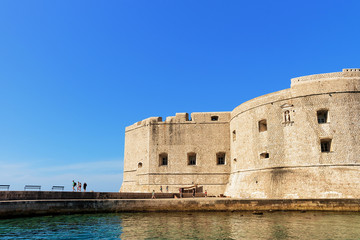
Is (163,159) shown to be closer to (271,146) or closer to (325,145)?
(271,146)

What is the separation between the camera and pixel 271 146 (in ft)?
66.7

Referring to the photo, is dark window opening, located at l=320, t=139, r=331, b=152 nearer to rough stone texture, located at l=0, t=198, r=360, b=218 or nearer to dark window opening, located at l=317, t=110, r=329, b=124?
dark window opening, located at l=317, t=110, r=329, b=124

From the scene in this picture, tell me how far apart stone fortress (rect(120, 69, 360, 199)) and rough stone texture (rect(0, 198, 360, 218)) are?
3.52ft

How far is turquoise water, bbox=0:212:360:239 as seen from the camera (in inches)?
453

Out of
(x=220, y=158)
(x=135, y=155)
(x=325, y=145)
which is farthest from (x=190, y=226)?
(x=135, y=155)

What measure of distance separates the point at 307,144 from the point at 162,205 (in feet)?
30.8

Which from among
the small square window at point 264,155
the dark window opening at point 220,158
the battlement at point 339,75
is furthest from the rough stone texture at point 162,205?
the dark window opening at point 220,158

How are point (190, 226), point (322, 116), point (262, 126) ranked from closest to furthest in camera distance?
point (190, 226) < point (322, 116) < point (262, 126)

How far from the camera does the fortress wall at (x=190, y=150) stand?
83.4 ft

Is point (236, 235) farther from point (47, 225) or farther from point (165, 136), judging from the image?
point (165, 136)

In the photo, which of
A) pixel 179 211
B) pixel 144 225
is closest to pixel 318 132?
pixel 179 211

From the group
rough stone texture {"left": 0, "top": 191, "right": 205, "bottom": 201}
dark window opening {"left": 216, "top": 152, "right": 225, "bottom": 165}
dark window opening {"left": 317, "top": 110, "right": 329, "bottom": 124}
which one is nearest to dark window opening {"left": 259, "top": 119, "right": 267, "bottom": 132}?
dark window opening {"left": 317, "top": 110, "right": 329, "bottom": 124}

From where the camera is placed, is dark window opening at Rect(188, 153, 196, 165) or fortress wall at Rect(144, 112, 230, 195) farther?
dark window opening at Rect(188, 153, 196, 165)

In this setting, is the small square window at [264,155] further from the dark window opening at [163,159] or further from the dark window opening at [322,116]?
the dark window opening at [163,159]
